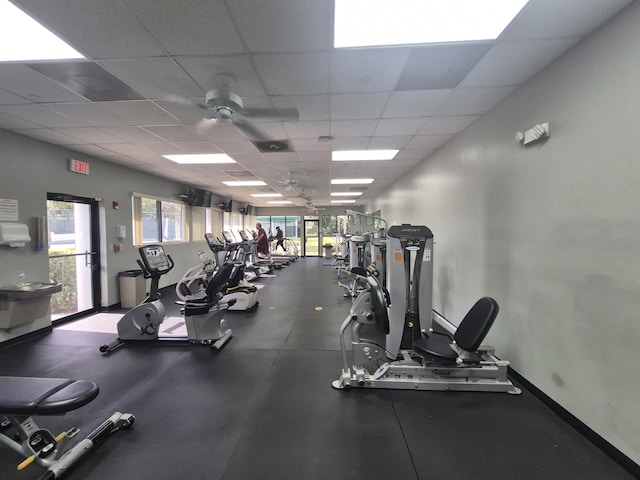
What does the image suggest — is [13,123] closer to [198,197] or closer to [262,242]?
[198,197]

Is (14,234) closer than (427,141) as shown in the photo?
Yes

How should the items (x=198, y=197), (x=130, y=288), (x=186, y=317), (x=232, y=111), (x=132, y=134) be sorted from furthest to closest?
1. (x=198, y=197)
2. (x=130, y=288)
3. (x=132, y=134)
4. (x=186, y=317)
5. (x=232, y=111)

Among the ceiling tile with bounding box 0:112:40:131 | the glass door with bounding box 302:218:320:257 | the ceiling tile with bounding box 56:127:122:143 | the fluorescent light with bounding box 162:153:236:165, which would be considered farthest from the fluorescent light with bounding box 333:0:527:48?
the glass door with bounding box 302:218:320:257

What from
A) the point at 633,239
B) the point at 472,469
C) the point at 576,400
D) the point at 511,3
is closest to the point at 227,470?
the point at 472,469

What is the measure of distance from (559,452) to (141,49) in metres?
4.14

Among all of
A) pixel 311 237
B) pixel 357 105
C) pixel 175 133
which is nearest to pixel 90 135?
pixel 175 133

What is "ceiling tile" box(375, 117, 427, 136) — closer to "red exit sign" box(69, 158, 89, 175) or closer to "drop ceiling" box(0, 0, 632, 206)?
"drop ceiling" box(0, 0, 632, 206)

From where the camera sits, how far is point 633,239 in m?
1.53

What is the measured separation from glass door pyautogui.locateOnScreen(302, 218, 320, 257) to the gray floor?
11152mm

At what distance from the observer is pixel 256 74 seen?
2199mm

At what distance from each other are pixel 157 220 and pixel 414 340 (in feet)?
21.4

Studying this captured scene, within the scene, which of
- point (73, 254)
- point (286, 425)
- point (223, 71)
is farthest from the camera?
point (73, 254)

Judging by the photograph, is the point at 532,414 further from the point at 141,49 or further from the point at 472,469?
the point at 141,49

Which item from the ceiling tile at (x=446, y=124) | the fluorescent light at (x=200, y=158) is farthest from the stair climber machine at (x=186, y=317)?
the ceiling tile at (x=446, y=124)
